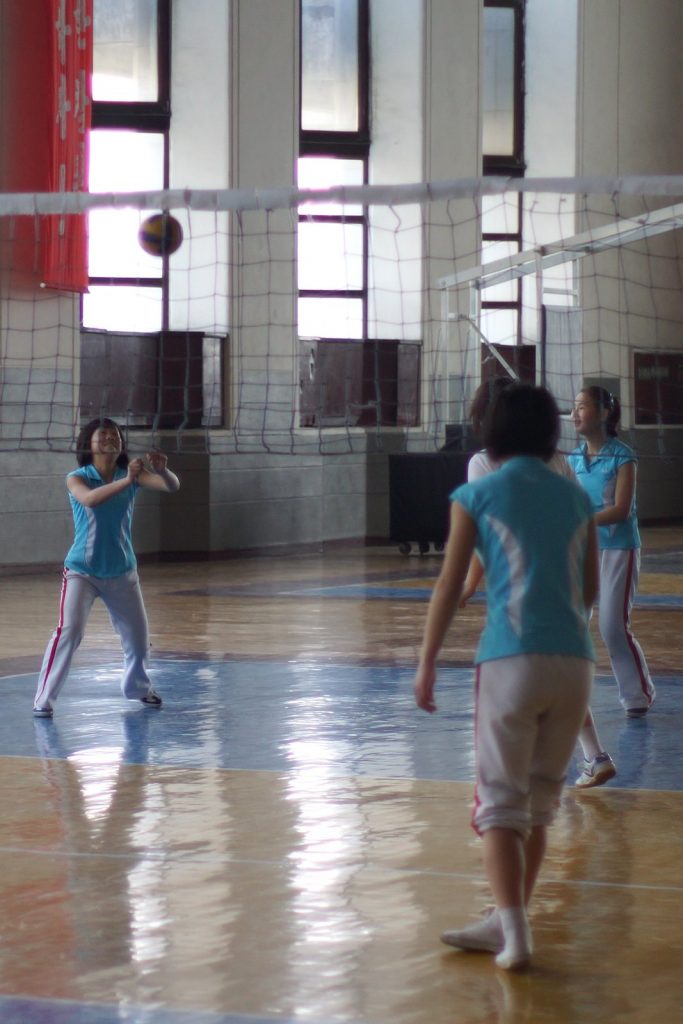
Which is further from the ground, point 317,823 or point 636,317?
point 636,317

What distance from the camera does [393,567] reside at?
18.5 metres

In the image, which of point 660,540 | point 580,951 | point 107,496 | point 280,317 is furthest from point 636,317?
point 580,951

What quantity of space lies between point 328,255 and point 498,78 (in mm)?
4469

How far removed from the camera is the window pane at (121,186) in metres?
19.2

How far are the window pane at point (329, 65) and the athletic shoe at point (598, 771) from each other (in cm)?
1615

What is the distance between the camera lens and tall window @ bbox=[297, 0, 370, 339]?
70.1ft

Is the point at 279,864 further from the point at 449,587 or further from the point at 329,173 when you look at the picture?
the point at 329,173

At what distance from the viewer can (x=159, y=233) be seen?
19281 mm

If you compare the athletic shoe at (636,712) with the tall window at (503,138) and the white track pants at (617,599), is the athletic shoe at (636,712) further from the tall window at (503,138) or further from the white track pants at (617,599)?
the tall window at (503,138)

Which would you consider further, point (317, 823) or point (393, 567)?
point (393, 567)

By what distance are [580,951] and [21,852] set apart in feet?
6.80

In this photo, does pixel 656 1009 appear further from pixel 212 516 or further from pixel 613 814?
pixel 212 516

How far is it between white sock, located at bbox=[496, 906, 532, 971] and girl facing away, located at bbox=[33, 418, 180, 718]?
4509 mm

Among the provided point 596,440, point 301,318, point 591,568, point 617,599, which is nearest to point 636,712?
point 617,599
